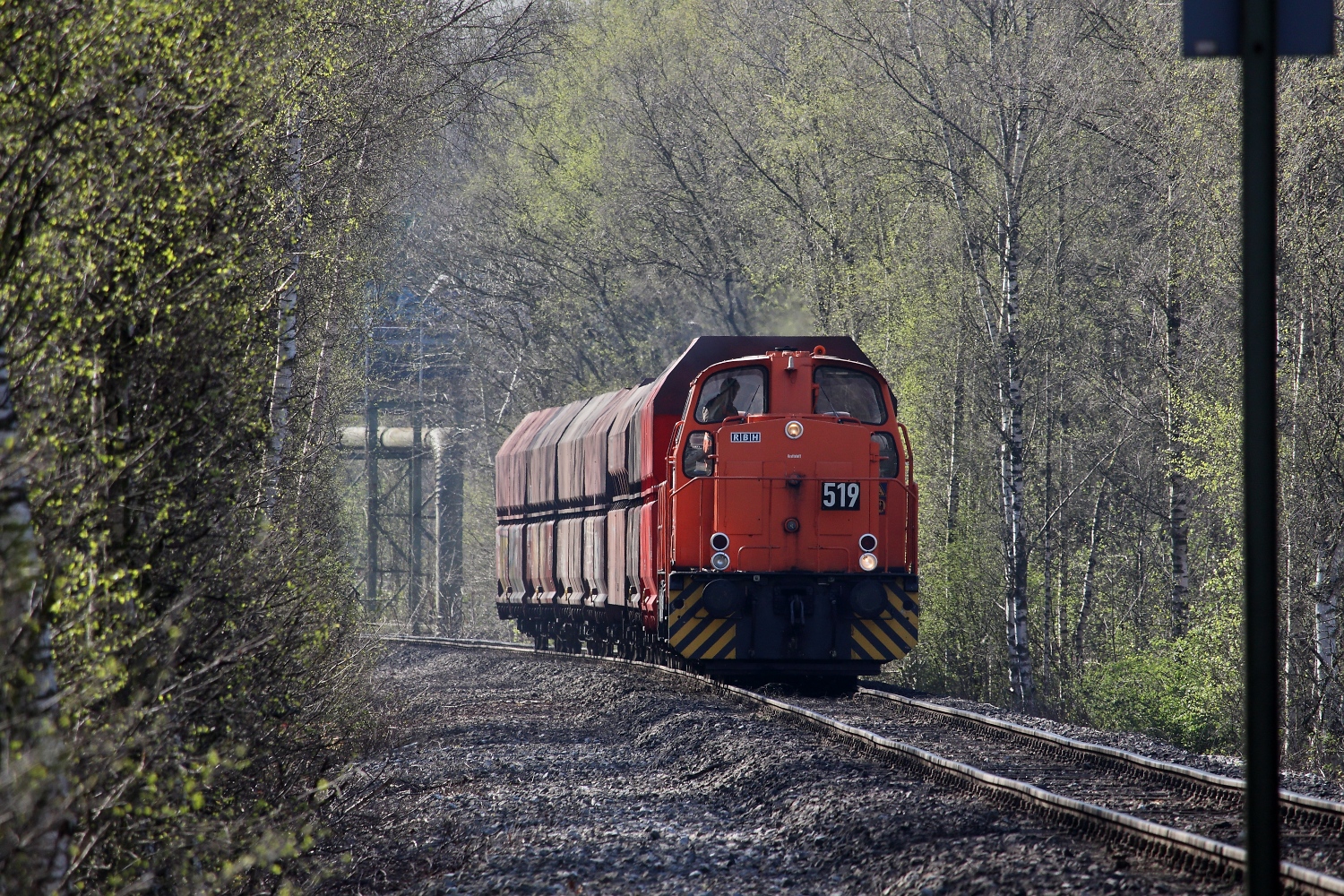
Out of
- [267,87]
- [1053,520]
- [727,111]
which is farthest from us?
[727,111]

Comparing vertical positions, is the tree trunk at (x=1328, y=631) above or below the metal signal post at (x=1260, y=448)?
below

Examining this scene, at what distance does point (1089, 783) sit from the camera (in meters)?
9.66

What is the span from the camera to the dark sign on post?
4633 millimetres

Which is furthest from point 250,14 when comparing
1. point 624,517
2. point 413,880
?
point 624,517

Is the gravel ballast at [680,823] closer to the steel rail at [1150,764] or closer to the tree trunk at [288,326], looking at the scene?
the steel rail at [1150,764]

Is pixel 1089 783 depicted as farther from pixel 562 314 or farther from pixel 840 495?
pixel 562 314

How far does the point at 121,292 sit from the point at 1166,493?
2421cm

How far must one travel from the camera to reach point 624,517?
667 inches

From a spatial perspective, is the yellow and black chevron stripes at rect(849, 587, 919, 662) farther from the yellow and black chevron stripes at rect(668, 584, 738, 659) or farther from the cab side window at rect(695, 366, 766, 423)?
the cab side window at rect(695, 366, 766, 423)

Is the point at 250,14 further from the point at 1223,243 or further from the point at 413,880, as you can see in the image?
the point at 1223,243

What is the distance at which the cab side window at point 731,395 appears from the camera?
14.4m

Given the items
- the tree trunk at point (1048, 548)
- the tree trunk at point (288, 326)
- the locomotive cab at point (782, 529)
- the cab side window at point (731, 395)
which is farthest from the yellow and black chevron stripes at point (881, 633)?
the tree trunk at point (1048, 548)

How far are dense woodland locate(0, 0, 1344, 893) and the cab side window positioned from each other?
13.0 feet

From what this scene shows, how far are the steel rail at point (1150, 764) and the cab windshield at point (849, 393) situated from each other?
306cm
